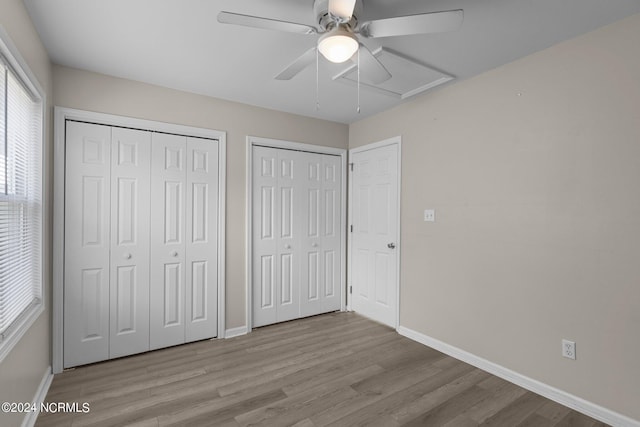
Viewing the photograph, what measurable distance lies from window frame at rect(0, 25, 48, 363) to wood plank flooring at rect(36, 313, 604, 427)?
667 mm

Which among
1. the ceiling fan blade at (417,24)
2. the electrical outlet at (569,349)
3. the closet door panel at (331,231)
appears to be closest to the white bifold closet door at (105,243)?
the closet door panel at (331,231)

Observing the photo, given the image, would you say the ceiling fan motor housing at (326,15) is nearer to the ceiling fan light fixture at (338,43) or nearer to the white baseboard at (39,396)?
the ceiling fan light fixture at (338,43)

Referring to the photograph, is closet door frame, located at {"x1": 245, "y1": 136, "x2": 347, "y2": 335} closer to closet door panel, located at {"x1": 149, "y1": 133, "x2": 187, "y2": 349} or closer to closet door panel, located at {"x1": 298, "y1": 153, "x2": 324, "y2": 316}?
closet door panel, located at {"x1": 298, "y1": 153, "x2": 324, "y2": 316}

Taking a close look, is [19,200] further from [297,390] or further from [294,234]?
[294,234]

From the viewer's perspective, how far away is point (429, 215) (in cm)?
309

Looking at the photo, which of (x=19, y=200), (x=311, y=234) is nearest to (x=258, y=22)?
(x=19, y=200)

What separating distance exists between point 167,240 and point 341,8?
8.08 feet

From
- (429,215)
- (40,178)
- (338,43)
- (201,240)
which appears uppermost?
(338,43)

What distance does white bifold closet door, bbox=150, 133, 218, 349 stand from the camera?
290 centimetres

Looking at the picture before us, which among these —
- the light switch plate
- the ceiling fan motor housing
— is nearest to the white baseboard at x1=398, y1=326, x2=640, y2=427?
the light switch plate

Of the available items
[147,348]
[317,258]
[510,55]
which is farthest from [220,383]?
[510,55]

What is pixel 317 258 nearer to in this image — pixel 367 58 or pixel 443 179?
pixel 443 179

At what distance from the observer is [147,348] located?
2855 mm

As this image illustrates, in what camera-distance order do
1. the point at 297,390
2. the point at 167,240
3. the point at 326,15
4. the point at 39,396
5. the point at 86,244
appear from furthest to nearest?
the point at 167,240
the point at 86,244
the point at 297,390
the point at 39,396
the point at 326,15
